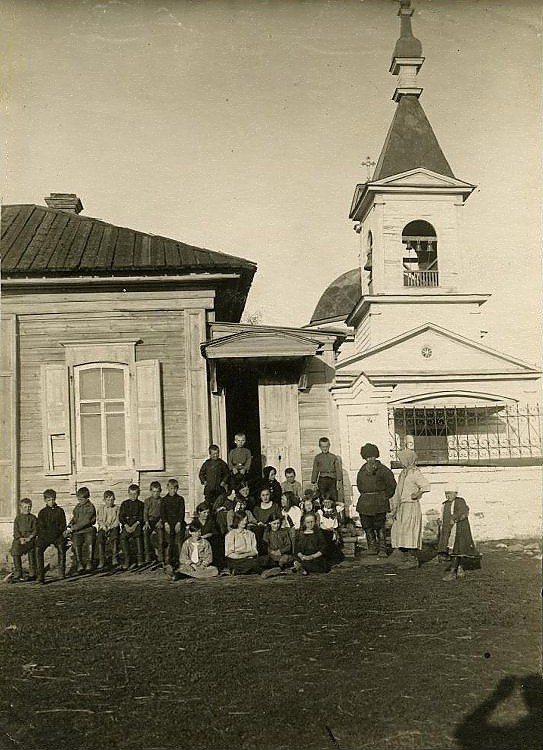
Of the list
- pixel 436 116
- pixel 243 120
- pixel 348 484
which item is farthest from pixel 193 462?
pixel 436 116

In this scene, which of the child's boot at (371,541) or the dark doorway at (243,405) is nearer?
the child's boot at (371,541)

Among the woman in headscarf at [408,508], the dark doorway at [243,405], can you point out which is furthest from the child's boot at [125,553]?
the woman in headscarf at [408,508]

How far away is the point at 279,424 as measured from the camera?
11.0 m

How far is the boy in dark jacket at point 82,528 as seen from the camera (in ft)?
29.2

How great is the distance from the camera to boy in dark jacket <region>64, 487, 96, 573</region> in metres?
8.89

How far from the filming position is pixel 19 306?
33.6ft

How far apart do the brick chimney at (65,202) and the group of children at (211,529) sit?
3579 millimetres

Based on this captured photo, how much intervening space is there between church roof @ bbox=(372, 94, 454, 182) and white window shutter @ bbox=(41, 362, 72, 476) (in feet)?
17.3

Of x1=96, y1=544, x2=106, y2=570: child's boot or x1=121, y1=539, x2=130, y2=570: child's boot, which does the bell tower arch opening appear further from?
x1=96, y1=544, x2=106, y2=570: child's boot

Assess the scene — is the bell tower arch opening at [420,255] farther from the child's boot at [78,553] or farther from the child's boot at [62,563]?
the child's boot at [62,563]

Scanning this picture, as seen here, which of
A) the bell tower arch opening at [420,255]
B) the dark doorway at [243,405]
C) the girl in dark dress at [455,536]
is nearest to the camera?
the girl in dark dress at [455,536]

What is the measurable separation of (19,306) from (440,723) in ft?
26.2

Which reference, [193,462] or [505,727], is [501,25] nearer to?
[505,727]

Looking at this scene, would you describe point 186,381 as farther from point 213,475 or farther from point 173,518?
point 173,518
